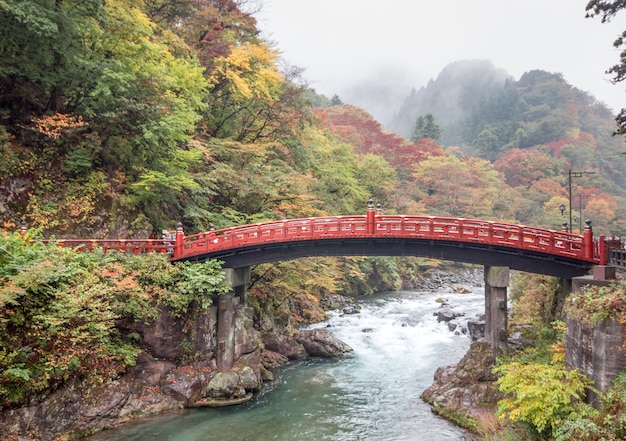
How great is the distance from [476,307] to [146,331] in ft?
91.7

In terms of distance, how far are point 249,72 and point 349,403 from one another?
2093cm

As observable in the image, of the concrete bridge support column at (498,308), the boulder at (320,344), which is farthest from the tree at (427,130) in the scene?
the concrete bridge support column at (498,308)

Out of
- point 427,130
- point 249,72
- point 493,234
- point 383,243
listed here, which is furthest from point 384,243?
point 427,130

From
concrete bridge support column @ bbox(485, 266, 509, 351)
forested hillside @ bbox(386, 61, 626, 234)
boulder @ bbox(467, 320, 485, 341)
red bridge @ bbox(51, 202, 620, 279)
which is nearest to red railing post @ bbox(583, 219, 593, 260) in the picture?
red bridge @ bbox(51, 202, 620, 279)

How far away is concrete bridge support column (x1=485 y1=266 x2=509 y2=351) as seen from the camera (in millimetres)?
18500

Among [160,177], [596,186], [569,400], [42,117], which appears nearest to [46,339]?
[160,177]

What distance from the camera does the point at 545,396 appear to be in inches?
476

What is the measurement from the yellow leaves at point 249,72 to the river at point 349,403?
676 inches

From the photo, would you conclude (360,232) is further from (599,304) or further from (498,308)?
(599,304)

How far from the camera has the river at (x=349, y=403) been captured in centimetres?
1525

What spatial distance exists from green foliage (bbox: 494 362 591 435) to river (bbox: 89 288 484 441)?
3442mm

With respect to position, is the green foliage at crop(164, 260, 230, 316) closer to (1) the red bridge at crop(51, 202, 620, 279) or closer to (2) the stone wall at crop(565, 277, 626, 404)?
(1) the red bridge at crop(51, 202, 620, 279)

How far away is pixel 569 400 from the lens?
11.8 metres

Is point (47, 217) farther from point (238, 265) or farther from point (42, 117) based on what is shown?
point (238, 265)
